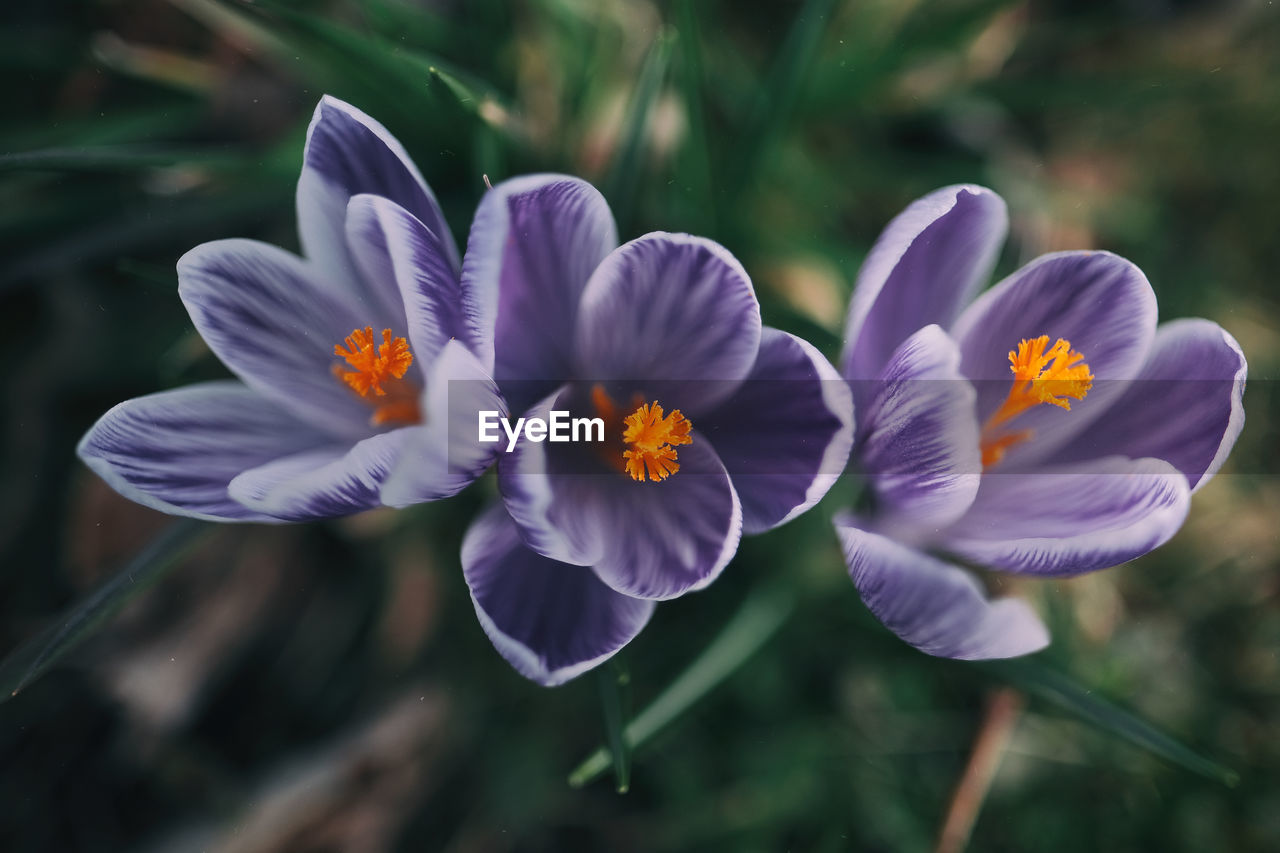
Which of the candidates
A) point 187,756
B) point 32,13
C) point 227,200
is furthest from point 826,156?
point 187,756

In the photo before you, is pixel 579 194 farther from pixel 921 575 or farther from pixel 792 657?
pixel 792 657

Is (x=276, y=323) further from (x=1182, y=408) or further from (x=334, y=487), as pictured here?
(x=1182, y=408)

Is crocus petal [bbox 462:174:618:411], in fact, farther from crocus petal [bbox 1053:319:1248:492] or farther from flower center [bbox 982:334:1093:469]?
crocus petal [bbox 1053:319:1248:492]

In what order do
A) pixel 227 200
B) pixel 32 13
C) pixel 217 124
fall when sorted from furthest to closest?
pixel 217 124
pixel 32 13
pixel 227 200

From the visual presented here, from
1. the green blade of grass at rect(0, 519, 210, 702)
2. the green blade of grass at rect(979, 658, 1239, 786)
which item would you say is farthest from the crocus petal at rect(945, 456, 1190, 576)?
the green blade of grass at rect(0, 519, 210, 702)

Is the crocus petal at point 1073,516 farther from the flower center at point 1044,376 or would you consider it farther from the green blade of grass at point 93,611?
the green blade of grass at point 93,611

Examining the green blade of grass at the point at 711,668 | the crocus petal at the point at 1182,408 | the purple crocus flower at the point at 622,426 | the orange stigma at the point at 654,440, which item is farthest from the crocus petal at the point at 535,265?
the crocus petal at the point at 1182,408
